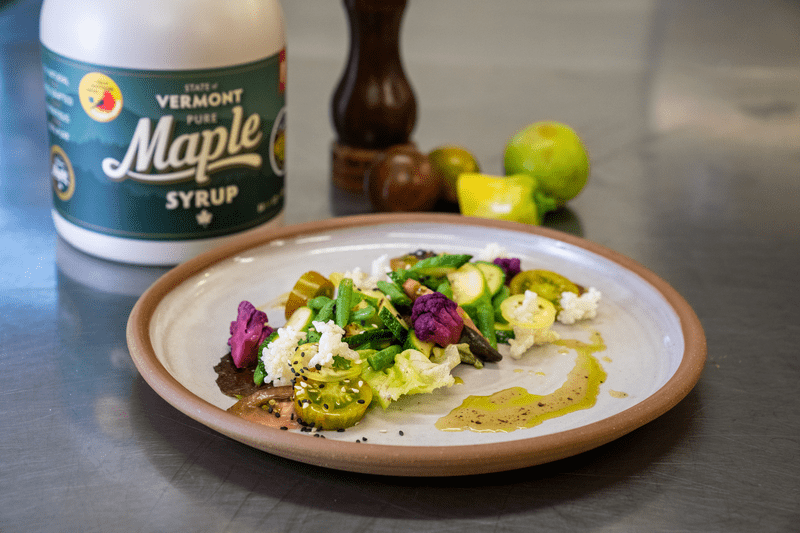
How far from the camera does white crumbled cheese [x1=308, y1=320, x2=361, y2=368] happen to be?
0.69 m

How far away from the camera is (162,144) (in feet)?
2.89

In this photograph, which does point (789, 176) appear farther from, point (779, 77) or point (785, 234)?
point (779, 77)

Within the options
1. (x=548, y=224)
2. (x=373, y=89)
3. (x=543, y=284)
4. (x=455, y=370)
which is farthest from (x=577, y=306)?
(x=373, y=89)

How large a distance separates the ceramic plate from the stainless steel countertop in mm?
37

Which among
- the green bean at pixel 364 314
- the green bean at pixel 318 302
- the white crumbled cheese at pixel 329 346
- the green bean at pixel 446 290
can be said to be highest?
the white crumbled cheese at pixel 329 346

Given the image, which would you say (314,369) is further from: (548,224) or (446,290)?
(548,224)

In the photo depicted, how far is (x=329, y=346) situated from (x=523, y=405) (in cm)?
18

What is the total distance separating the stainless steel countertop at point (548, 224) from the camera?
63cm

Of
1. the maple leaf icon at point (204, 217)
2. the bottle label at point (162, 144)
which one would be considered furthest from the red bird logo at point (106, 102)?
the maple leaf icon at point (204, 217)

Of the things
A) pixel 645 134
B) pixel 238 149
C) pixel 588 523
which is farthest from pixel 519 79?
pixel 588 523

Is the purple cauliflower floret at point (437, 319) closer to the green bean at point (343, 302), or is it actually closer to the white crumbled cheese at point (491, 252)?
the green bean at point (343, 302)

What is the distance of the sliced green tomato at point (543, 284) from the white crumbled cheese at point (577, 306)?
21mm

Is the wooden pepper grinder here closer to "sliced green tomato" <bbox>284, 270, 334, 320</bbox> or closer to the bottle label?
the bottle label

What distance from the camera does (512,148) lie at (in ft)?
3.91
